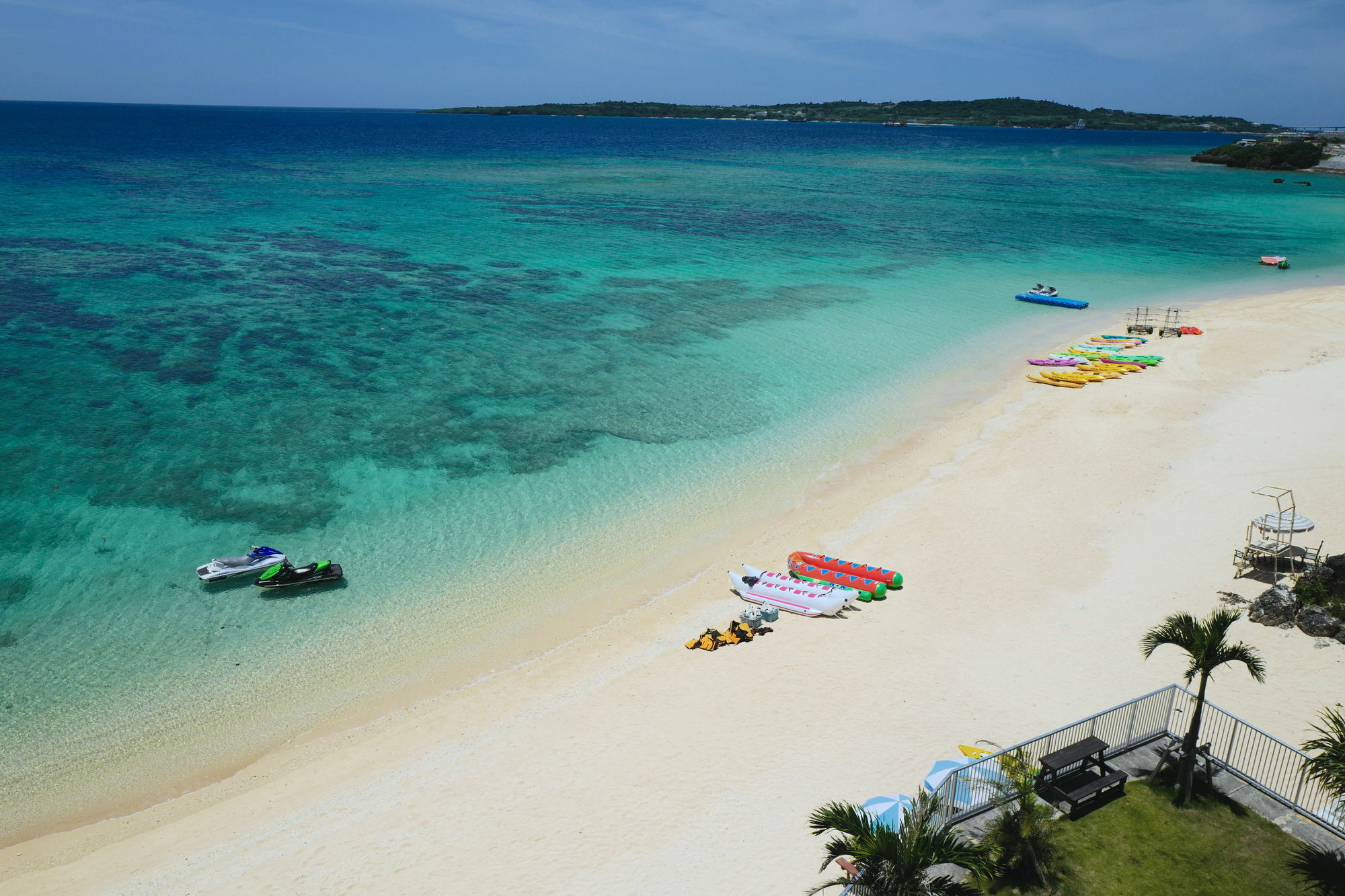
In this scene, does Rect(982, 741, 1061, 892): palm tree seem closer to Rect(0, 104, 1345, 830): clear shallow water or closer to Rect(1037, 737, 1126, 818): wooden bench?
Rect(1037, 737, 1126, 818): wooden bench

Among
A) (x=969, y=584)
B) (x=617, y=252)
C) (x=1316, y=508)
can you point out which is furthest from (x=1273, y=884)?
(x=617, y=252)

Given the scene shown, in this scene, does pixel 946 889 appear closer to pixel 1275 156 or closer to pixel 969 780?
pixel 969 780

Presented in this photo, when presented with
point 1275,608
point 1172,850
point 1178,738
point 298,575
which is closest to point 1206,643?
point 1178,738

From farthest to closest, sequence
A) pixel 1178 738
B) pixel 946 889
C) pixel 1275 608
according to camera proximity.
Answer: pixel 1275 608
pixel 1178 738
pixel 946 889

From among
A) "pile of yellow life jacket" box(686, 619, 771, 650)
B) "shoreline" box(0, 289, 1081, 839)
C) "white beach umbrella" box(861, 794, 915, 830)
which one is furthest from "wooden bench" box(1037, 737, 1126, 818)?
"shoreline" box(0, 289, 1081, 839)

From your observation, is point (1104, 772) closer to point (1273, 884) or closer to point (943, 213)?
point (1273, 884)

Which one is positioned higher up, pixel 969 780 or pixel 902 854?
pixel 902 854
